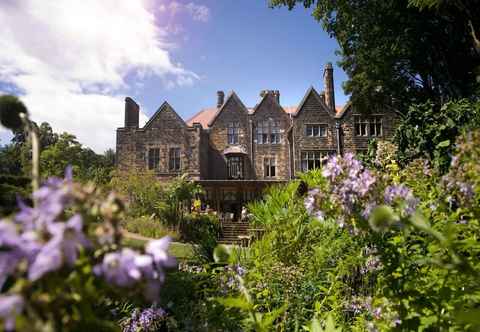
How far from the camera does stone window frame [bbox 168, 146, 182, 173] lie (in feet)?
82.1

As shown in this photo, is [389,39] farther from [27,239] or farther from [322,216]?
[27,239]

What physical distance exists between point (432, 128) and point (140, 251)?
21.3ft

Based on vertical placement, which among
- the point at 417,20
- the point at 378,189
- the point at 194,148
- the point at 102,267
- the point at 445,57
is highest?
the point at 417,20

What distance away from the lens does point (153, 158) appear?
25.5m

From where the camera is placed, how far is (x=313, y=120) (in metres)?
25.0

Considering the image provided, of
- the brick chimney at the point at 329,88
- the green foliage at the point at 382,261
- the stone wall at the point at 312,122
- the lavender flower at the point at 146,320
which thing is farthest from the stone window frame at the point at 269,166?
the lavender flower at the point at 146,320

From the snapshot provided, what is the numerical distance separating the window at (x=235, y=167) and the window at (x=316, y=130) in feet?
18.3

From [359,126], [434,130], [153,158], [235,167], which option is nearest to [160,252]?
[434,130]

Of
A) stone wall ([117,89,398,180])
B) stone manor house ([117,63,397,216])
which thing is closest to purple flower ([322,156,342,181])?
stone manor house ([117,63,397,216])

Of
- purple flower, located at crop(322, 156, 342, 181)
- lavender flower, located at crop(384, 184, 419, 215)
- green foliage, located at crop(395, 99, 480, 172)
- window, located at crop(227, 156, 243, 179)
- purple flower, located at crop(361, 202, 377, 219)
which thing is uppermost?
window, located at crop(227, 156, 243, 179)

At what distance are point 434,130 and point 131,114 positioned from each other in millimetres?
24135

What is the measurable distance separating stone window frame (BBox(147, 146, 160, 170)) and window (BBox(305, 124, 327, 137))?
458 inches

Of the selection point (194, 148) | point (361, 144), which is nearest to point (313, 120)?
point (361, 144)

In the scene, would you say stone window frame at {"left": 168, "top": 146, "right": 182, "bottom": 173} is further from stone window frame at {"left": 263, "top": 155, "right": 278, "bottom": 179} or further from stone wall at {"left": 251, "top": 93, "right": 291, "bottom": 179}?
stone window frame at {"left": 263, "top": 155, "right": 278, "bottom": 179}
